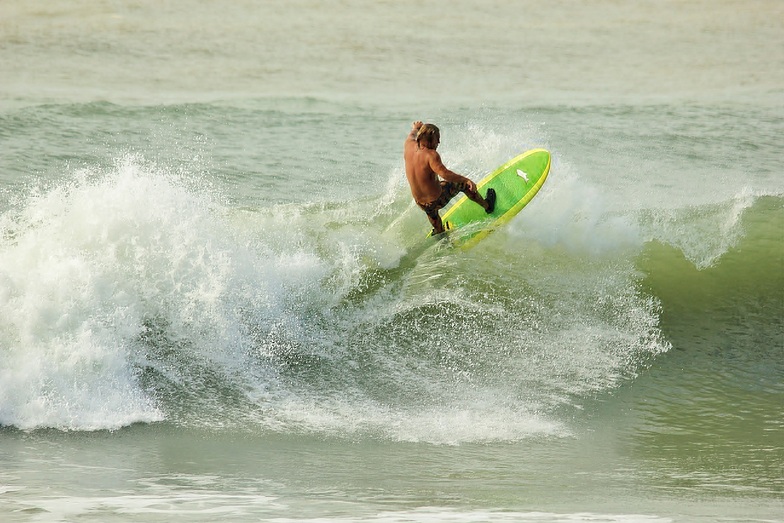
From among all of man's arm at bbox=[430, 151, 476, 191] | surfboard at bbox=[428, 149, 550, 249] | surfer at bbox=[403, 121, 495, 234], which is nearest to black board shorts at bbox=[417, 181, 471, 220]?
surfer at bbox=[403, 121, 495, 234]

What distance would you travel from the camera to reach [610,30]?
23.4 m

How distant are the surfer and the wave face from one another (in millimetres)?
514

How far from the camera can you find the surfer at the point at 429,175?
25.1ft

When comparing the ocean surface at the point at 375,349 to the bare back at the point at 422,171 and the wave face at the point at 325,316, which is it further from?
→ the bare back at the point at 422,171

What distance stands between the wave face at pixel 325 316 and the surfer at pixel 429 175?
514 millimetres

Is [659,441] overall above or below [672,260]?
below

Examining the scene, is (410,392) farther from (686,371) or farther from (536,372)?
(686,371)

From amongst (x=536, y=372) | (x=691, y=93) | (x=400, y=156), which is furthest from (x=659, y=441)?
(x=691, y=93)

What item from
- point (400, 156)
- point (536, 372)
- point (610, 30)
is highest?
point (610, 30)

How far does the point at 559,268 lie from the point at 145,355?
11.9 feet

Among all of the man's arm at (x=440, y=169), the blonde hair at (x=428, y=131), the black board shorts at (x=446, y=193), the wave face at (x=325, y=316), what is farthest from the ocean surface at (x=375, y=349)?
the blonde hair at (x=428, y=131)

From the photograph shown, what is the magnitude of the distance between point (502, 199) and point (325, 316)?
197cm

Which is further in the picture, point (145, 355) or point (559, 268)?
point (559, 268)

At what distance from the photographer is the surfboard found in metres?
8.20
